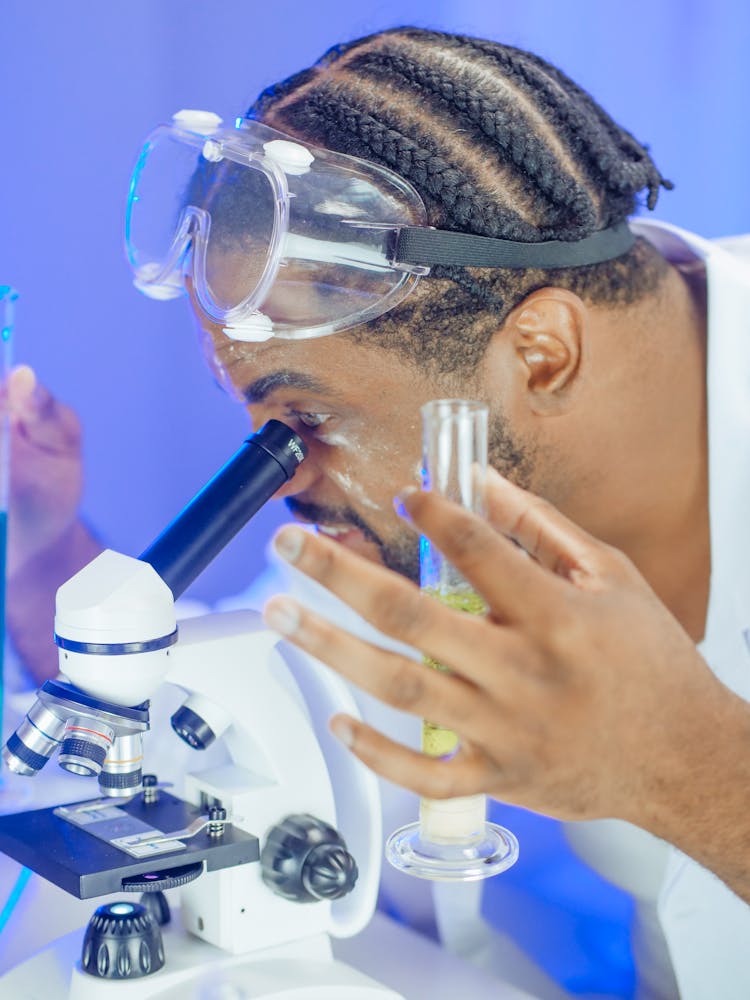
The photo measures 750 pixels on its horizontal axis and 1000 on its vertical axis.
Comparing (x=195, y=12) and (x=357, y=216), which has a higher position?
(x=195, y=12)

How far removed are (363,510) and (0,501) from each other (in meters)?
0.42

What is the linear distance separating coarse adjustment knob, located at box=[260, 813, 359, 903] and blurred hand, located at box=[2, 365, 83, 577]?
85cm

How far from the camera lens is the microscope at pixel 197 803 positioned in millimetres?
844

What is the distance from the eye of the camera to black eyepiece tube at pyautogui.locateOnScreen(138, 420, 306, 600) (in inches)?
36.2

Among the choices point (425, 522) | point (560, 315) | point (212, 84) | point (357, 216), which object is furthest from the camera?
point (212, 84)

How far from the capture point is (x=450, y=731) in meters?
0.73

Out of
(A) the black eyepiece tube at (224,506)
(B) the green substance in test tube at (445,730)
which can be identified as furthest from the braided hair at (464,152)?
(B) the green substance in test tube at (445,730)

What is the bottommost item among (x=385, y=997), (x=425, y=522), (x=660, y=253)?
(x=385, y=997)

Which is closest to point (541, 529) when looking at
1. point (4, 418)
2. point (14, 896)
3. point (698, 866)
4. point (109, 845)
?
point (109, 845)

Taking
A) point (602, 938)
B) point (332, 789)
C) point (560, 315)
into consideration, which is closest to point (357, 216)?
point (560, 315)

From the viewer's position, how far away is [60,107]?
5.66 feet

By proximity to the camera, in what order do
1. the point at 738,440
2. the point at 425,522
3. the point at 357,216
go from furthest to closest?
the point at 738,440, the point at 357,216, the point at 425,522

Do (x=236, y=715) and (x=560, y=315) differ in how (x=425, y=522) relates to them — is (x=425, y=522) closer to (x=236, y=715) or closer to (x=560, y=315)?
(x=236, y=715)

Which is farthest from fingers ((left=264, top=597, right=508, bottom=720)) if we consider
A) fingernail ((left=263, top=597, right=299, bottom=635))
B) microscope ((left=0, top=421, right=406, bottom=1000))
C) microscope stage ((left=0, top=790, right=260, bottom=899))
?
microscope stage ((left=0, top=790, right=260, bottom=899))
